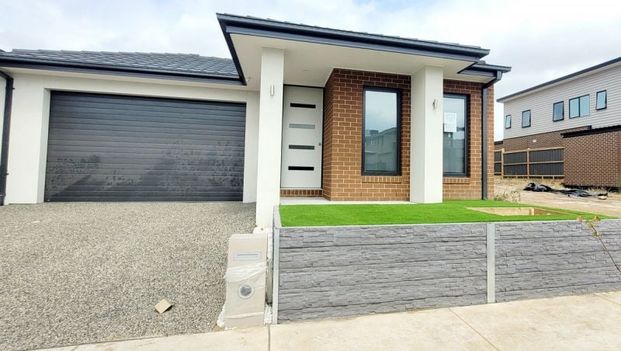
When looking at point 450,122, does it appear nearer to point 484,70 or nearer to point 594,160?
point 484,70

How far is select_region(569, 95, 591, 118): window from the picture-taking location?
17294 mm

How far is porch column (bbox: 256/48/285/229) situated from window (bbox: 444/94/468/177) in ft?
14.2

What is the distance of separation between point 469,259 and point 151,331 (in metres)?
3.30

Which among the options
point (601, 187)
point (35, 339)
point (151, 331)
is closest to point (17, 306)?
point (35, 339)

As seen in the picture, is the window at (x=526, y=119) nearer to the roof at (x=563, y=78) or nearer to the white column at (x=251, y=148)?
the roof at (x=563, y=78)

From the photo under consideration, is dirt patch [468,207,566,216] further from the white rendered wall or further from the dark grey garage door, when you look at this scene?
the white rendered wall

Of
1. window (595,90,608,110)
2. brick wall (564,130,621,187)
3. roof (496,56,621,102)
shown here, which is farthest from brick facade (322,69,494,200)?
window (595,90,608,110)

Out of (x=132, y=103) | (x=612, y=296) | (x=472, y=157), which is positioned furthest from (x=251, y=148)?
(x=612, y=296)

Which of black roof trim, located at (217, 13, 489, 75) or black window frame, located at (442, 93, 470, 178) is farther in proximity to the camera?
black window frame, located at (442, 93, 470, 178)

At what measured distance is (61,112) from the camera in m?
7.19

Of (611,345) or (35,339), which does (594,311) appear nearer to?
(611,345)

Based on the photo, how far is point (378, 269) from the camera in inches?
109

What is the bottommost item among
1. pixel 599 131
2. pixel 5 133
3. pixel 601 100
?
pixel 5 133

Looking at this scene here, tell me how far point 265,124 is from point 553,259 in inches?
181
